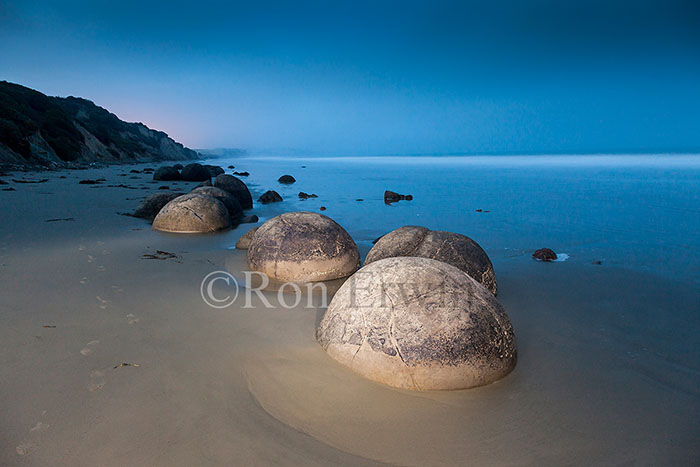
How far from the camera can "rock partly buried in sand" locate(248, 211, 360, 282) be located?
18.1 ft

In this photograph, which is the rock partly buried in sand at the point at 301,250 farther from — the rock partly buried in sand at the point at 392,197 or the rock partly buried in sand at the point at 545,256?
the rock partly buried in sand at the point at 392,197

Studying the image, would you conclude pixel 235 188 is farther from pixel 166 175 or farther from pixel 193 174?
pixel 193 174

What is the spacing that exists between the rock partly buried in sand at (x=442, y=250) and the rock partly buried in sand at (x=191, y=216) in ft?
17.2

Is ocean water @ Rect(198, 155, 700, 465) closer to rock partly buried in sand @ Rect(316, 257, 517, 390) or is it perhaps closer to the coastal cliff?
rock partly buried in sand @ Rect(316, 257, 517, 390)

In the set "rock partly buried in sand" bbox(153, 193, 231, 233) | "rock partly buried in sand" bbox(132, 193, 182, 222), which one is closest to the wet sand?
"rock partly buried in sand" bbox(153, 193, 231, 233)

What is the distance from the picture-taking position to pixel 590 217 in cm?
1304

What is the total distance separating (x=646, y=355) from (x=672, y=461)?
1.64 meters

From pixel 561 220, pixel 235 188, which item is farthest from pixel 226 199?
pixel 561 220

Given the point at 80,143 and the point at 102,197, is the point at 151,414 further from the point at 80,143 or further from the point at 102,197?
the point at 80,143

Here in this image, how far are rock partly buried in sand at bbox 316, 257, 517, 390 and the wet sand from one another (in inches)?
5.4

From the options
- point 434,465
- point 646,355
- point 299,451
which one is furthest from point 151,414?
point 646,355

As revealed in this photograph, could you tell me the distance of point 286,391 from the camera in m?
2.93

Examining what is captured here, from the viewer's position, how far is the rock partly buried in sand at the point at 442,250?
4895mm

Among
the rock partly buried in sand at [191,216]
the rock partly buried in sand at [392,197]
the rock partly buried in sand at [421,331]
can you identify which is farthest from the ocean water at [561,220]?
the rock partly buried in sand at [421,331]
